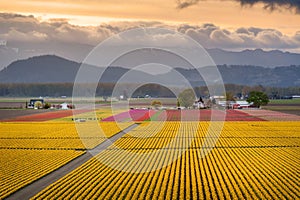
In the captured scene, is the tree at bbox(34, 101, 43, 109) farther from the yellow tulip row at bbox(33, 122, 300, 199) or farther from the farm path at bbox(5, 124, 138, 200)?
the farm path at bbox(5, 124, 138, 200)

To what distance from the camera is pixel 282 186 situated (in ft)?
71.8

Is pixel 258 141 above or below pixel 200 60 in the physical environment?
below

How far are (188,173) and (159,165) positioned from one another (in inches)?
121

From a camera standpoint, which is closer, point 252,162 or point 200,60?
point 252,162

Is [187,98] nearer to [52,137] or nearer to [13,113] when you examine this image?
[13,113]

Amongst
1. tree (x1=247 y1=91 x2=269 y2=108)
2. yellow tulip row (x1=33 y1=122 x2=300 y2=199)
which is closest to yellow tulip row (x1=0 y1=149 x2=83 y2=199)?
yellow tulip row (x1=33 y1=122 x2=300 y2=199)

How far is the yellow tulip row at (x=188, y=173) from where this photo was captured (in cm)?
2047

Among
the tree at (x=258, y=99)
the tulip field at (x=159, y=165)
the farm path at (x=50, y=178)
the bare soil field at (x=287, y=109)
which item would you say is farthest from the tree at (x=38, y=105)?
the farm path at (x=50, y=178)

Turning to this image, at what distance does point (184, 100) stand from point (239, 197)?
8583cm

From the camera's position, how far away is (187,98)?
10494cm

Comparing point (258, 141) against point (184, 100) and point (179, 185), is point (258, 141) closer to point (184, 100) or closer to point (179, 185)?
point (179, 185)

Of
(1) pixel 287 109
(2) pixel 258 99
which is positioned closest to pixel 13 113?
(2) pixel 258 99

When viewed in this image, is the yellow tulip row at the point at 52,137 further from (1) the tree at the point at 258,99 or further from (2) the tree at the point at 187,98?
(1) the tree at the point at 258,99

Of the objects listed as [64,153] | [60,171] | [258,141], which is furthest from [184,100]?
[60,171]
